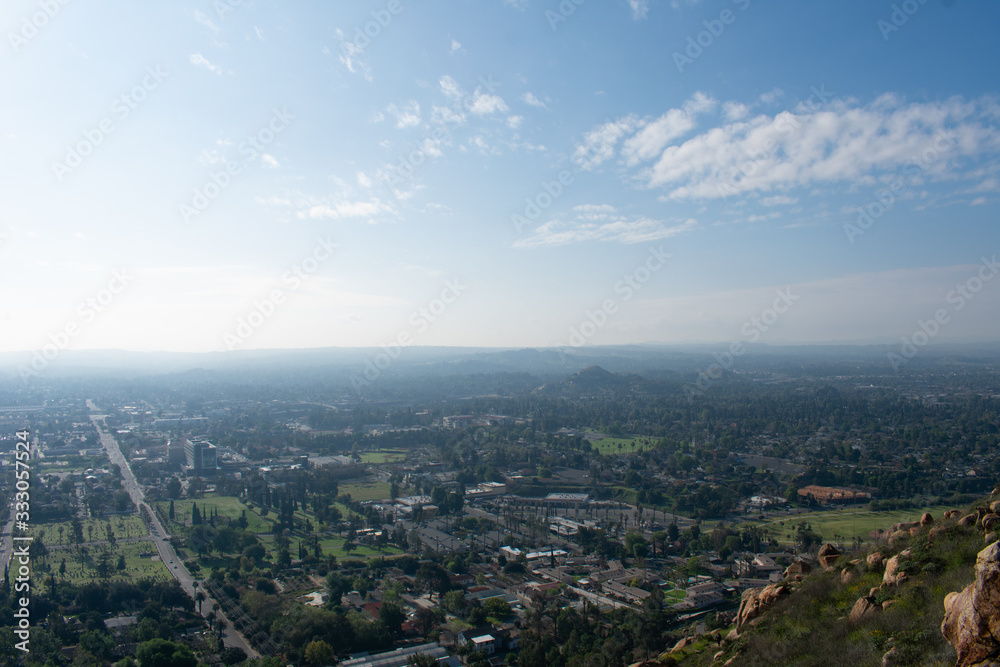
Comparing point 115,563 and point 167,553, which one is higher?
point 115,563

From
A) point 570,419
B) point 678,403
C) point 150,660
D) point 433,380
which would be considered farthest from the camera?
point 433,380

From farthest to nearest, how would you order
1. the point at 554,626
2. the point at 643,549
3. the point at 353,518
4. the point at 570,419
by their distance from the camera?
the point at 570,419 < the point at 353,518 < the point at 643,549 < the point at 554,626

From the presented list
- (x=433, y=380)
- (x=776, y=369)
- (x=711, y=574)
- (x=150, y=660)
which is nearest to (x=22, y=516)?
(x=150, y=660)

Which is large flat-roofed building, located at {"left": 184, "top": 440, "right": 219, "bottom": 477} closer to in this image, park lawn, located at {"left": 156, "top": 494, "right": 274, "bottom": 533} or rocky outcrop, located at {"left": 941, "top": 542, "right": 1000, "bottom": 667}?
park lawn, located at {"left": 156, "top": 494, "right": 274, "bottom": 533}

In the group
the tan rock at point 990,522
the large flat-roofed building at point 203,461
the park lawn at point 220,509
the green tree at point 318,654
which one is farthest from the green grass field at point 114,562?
the tan rock at point 990,522

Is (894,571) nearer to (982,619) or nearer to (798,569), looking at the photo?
(798,569)

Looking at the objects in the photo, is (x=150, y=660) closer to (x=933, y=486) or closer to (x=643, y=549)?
(x=643, y=549)

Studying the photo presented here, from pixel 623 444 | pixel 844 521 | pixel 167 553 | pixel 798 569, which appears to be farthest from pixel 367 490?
pixel 798 569
